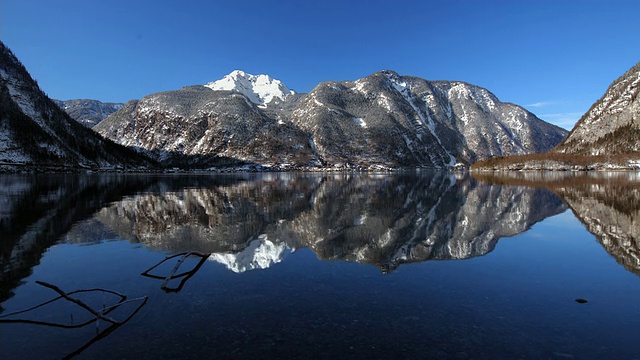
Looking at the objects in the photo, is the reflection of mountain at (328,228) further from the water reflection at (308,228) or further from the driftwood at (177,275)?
the driftwood at (177,275)

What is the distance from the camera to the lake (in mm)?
10977

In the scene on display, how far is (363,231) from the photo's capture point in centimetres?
3031

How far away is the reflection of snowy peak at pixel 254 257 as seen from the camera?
66.5 feet

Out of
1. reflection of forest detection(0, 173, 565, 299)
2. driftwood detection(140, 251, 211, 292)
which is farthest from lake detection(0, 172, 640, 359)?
reflection of forest detection(0, 173, 565, 299)

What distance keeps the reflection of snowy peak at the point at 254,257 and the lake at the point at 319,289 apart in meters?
0.14

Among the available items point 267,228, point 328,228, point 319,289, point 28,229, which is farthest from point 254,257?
point 28,229

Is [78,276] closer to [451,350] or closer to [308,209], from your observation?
[451,350]

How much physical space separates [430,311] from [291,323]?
17.6 feet

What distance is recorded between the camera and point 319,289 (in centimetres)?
1639

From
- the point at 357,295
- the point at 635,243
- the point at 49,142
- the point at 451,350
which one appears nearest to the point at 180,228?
the point at 357,295

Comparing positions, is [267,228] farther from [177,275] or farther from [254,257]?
[177,275]

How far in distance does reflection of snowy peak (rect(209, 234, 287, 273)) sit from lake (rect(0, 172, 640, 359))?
0.14 metres

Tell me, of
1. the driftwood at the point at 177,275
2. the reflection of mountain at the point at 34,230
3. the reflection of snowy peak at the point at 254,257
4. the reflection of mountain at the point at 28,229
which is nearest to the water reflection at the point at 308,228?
the reflection of snowy peak at the point at 254,257

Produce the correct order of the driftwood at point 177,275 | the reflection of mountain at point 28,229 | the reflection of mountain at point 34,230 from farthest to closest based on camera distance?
the reflection of mountain at point 34,230 → the reflection of mountain at point 28,229 → the driftwood at point 177,275
